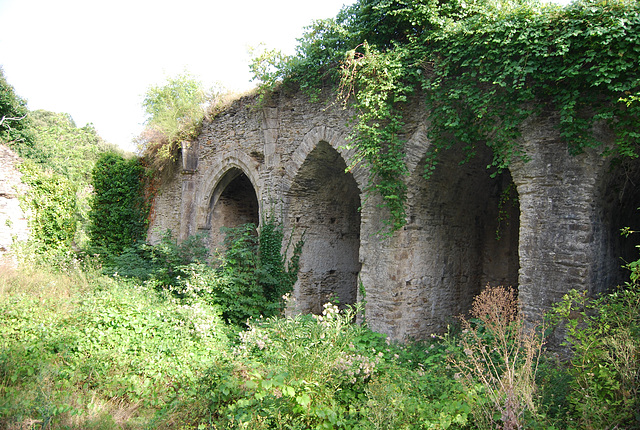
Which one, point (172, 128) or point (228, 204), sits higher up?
point (172, 128)

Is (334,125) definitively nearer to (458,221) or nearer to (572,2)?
(458,221)

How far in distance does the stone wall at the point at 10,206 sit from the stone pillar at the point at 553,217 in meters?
11.0

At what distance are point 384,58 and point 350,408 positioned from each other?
464 cm

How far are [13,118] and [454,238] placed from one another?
19275mm

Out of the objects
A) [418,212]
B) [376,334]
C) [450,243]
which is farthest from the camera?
[450,243]

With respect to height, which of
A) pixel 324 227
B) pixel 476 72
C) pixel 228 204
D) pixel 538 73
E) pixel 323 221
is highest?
pixel 476 72

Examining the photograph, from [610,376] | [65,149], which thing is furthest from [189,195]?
[65,149]

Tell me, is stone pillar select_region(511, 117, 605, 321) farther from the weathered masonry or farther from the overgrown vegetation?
the overgrown vegetation

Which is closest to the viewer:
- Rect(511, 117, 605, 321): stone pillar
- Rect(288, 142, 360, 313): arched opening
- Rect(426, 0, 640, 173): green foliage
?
Rect(426, 0, 640, 173): green foliage

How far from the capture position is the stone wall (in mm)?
9672

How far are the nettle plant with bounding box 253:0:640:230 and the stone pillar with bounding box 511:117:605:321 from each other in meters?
0.17

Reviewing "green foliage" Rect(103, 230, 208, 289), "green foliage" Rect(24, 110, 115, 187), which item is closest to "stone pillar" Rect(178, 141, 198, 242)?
"green foliage" Rect(103, 230, 208, 289)

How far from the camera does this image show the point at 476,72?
504 centimetres

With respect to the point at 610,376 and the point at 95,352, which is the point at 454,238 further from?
the point at 95,352
